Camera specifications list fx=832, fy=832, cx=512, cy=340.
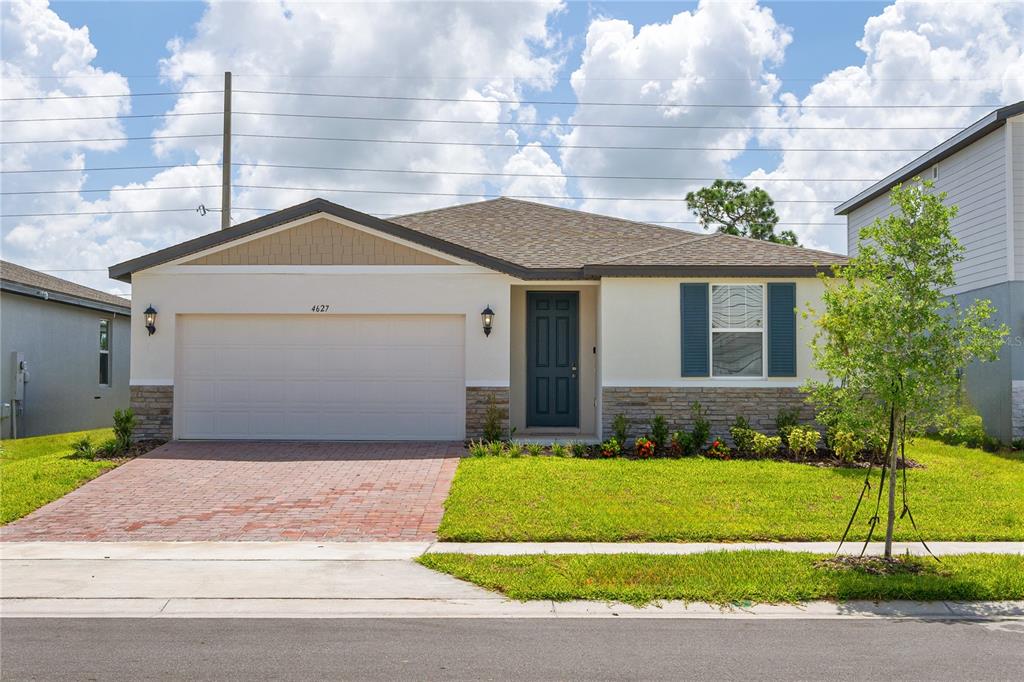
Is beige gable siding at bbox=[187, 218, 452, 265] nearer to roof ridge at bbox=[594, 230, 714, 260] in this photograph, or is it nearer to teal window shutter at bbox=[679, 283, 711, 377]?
roof ridge at bbox=[594, 230, 714, 260]

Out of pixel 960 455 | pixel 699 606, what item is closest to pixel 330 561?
pixel 699 606

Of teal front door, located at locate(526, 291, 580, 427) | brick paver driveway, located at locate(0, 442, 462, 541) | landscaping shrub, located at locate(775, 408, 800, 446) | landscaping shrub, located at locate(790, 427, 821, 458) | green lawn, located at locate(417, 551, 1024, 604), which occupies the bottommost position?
green lawn, located at locate(417, 551, 1024, 604)

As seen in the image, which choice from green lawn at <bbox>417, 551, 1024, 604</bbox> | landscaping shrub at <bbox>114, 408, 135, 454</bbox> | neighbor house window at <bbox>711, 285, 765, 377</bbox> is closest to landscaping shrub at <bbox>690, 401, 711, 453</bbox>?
neighbor house window at <bbox>711, 285, 765, 377</bbox>

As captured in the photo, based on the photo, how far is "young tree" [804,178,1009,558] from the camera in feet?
23.9

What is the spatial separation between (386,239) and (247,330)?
2977mm

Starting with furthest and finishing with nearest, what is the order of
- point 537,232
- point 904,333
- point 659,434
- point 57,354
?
point 57,354 < point 537,232 < point 659,434 < point 904,333

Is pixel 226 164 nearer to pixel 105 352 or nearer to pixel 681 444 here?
pixel 105 352

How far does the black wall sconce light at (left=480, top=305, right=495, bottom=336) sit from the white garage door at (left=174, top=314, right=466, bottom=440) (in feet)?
1.66

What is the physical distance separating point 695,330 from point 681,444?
86.1 inches

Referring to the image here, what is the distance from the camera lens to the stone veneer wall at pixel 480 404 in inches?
573

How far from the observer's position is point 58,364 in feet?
67.4

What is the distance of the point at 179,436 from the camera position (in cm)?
1475

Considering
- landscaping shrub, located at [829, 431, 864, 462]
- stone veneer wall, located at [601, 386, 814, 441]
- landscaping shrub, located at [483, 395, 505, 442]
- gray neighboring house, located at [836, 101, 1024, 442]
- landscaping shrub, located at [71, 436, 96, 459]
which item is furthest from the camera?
gray neighboring house, located at [836, 101, 1024, 442]

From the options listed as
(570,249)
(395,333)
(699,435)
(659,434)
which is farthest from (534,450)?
(570,249)
